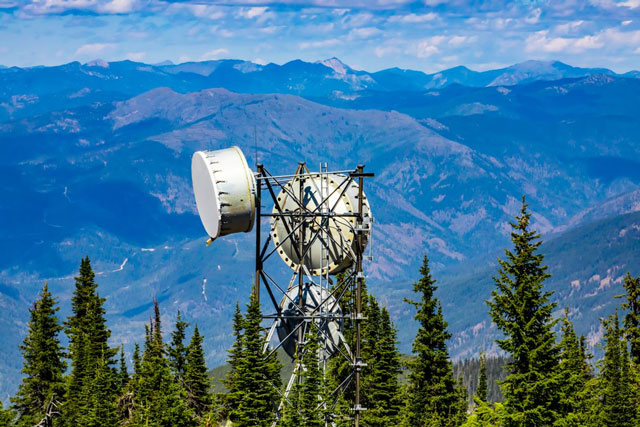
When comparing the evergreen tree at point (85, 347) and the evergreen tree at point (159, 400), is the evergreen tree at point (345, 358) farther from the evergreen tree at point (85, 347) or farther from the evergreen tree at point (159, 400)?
the evergreen tree at point (85, 347)

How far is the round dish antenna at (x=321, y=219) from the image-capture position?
4141 cm

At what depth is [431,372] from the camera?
165 feet

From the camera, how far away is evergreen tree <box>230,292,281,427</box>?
3700cm

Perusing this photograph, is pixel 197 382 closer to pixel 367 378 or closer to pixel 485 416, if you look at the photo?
pixel 367 378

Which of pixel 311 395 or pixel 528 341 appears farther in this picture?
pixel 311 395

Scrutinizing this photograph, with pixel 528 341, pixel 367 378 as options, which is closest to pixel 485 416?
pixel 528 341

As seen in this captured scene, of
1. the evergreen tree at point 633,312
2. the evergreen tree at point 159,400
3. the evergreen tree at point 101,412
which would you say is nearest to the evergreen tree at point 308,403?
the evergreen tree at point 159,400

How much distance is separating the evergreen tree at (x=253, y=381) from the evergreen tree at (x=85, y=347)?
45.4 ft

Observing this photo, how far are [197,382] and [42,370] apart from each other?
14456 mm

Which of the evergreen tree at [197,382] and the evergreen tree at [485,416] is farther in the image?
the evergreen tree at [197,382]

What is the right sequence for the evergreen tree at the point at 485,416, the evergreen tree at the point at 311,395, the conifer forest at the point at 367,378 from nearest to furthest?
the conifer forest at the point at 367,378, the evergreen tree at the point at 311,395, the evergreen tree at the point at 485,416

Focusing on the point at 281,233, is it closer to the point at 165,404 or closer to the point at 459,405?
the point at 165,404

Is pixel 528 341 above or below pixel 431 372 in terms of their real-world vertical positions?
below

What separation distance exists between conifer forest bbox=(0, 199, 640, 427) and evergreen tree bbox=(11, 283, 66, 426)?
0.26 ft
